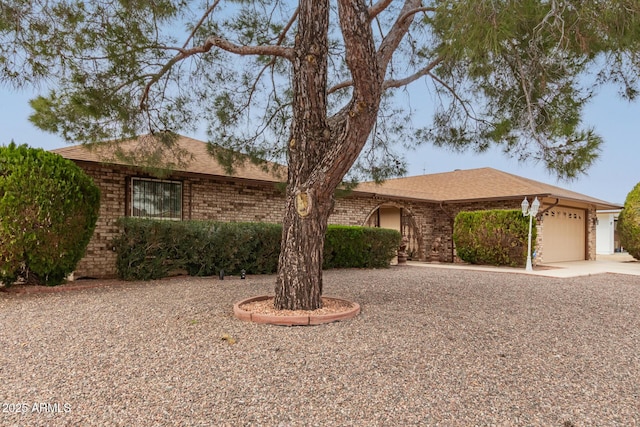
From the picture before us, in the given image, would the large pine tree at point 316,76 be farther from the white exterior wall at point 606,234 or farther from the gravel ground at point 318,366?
the white exterior wall at point 606,234

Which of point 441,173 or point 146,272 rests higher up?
point 441,173

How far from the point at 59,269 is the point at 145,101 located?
3186mm

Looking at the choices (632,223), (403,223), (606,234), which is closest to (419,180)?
(403,223)

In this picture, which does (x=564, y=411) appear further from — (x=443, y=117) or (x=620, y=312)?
(x=443, y=117)

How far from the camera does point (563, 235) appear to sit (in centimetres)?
1598

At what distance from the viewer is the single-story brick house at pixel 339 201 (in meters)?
8.80

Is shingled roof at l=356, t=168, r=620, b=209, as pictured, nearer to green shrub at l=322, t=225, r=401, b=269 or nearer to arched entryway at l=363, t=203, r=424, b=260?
arched entryway at l=363, t=203, r=424, b=260

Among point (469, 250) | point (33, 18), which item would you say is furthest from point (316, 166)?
point (469, 250)

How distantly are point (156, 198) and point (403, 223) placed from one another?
33.6 ft

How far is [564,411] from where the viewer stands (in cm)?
254

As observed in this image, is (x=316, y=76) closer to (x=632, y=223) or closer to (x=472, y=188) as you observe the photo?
(x=472, y=188)

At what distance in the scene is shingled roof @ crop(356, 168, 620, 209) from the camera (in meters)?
14.6

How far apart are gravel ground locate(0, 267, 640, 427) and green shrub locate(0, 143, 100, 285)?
718mm

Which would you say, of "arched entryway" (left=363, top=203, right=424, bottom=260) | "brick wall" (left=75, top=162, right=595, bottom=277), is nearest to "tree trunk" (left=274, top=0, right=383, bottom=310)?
"brick wall" (left=75, top=162, right=595, bottom=277)
